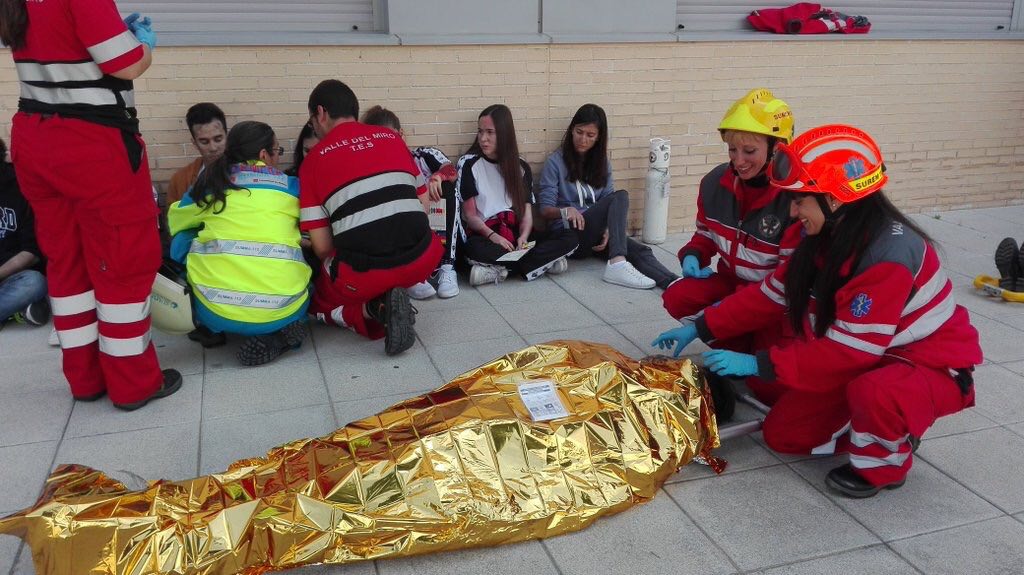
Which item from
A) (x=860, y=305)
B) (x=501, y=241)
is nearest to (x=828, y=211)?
(x=860, y=305)

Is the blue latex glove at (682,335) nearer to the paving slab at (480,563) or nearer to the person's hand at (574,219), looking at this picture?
the paving slab at (480,563)

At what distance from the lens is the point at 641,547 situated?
8.27ft

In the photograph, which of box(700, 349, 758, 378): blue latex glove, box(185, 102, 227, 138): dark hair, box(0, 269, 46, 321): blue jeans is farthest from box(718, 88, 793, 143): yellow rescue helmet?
box(0, 269, 46, 321): blue jeans

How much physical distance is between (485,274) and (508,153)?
2.47 feet

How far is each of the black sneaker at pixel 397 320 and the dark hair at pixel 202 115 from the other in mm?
1503

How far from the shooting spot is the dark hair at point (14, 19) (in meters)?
2.89

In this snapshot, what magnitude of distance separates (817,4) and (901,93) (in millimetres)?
970

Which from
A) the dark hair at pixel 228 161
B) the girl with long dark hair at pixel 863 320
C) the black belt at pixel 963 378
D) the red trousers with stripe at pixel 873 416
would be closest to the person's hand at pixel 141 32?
the dark hair at pixel 228 161

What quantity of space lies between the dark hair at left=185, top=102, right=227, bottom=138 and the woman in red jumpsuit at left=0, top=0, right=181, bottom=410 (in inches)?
49.7

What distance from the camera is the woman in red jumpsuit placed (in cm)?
295

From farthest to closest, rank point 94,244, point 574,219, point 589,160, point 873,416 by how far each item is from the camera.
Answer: point 589,160, point 574,219, point 94,244, point 873,416

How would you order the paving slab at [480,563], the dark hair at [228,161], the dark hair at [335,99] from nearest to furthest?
the paving slab at [480,563], the dark hair at [228,161], the dark hair at [335,99]

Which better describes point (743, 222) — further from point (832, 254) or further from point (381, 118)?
point (381, 118)

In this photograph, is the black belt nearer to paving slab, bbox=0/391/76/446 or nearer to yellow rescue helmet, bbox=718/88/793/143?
yellow rescue helmet, bbox=718/88/793/143
